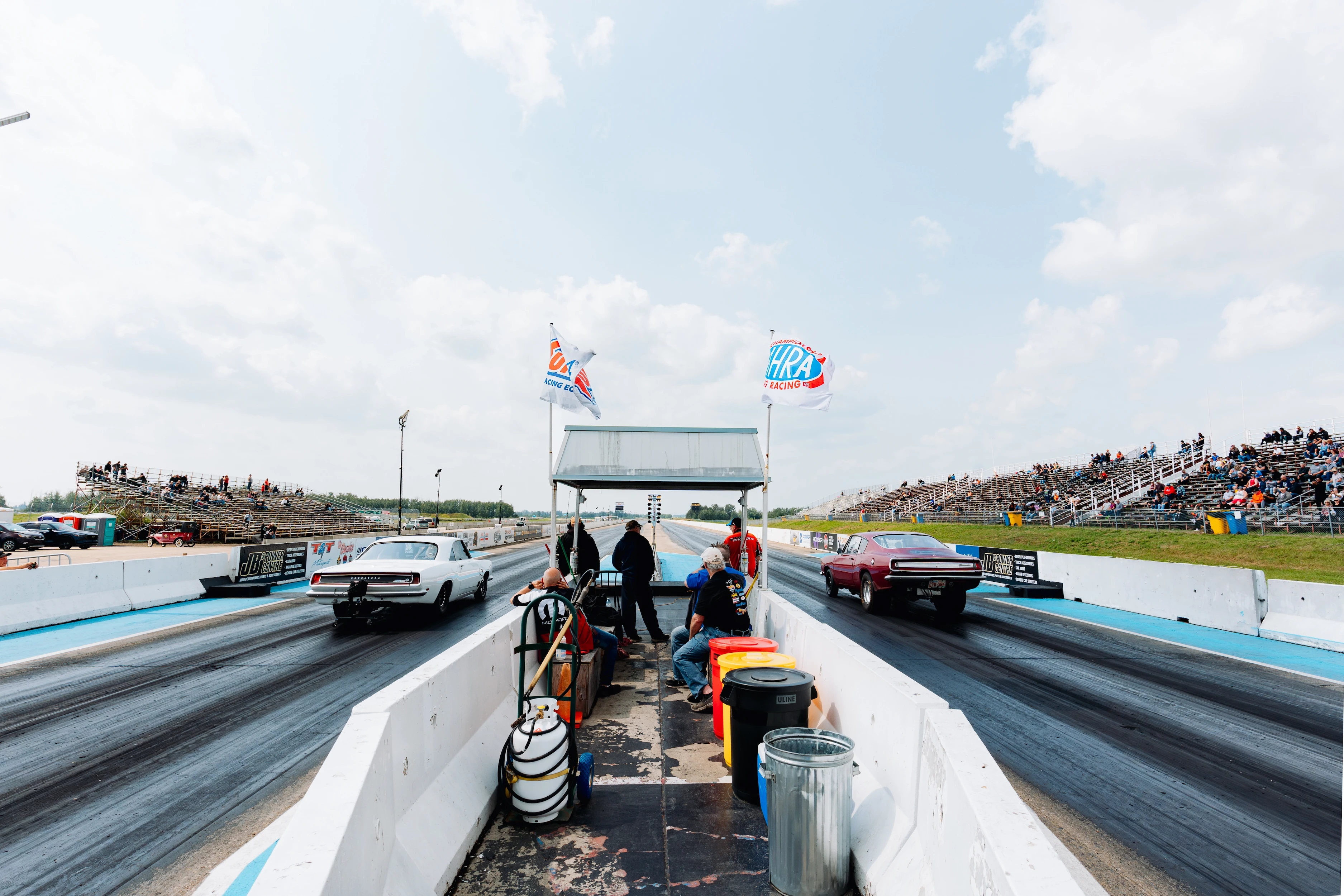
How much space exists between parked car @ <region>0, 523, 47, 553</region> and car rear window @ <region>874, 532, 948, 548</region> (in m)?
39.3

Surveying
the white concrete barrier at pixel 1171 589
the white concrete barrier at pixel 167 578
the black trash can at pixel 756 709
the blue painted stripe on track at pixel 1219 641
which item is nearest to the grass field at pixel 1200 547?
the white concrete barrier at pixel 1171 589

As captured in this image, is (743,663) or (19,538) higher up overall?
(743,663)

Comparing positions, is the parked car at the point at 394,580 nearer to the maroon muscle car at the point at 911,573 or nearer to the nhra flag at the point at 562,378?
the nhra flag at the point at 562,378

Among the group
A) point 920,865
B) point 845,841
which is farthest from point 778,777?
point 920,865

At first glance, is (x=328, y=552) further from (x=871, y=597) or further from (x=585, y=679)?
(x=585, y=679)

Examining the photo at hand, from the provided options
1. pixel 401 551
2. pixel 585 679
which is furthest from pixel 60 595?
pixel 585 679

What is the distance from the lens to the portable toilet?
36969 mm

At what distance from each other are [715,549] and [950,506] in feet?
161

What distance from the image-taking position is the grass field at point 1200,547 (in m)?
18.9

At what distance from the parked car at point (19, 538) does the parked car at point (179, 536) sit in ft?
15.8

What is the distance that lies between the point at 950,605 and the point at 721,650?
9.62 metres

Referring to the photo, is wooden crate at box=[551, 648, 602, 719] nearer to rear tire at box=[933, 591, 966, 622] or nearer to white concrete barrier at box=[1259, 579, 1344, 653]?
rear tire at box=[933, 591, 966, 622]

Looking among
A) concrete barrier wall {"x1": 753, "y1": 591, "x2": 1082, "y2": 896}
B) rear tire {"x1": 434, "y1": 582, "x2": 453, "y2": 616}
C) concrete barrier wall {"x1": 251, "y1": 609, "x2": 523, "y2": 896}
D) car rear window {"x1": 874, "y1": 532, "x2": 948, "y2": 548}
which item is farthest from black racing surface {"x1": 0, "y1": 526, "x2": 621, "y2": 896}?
car rear window {"x1": 874, "y1": 532, "x2": 948, "y2": 548}

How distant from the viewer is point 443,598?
1302cm
